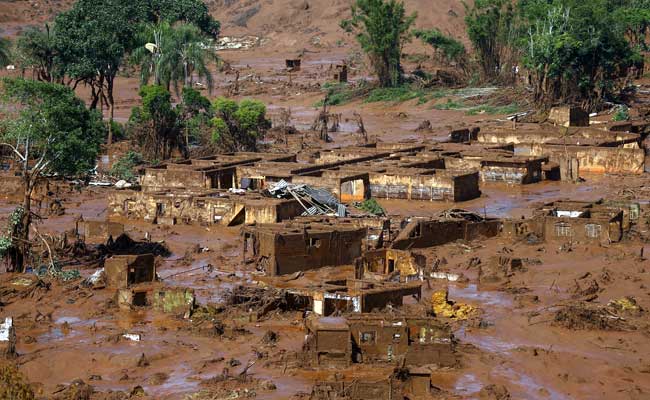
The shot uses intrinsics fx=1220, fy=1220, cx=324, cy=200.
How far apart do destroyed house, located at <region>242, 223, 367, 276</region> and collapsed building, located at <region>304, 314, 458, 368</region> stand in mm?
5957

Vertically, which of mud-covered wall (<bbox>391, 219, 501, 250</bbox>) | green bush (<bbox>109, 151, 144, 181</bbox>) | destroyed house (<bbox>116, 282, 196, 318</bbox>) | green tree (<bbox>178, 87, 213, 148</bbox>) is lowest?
destroyed house (<bbox>116, 282, 196, 318</bbox>)

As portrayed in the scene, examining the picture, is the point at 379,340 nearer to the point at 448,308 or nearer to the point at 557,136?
the point at 448,308

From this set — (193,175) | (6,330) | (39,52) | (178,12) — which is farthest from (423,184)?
(178,12)

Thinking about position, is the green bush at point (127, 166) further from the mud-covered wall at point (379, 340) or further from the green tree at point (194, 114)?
the mud-covered wall at point (379, 340)

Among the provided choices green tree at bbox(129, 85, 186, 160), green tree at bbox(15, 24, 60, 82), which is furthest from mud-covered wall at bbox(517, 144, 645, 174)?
green tree at bbox(15, 24, 60, 82)

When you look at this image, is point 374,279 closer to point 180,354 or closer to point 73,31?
point 180,354

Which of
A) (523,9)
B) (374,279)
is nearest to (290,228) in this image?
(374,279)

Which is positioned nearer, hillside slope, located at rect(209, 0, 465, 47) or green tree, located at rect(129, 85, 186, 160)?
green tree, located at rect(129, 85, 186, 160)

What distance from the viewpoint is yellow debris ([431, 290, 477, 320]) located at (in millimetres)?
21641

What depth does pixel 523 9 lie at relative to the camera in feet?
209

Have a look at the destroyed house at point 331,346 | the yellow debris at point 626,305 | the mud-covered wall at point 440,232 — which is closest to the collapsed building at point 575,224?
the mud-covered wall at point 440,232

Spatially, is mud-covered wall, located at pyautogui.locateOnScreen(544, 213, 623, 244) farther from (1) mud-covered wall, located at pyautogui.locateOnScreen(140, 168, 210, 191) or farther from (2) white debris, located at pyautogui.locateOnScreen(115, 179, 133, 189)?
(2) white debris, located at pyautogui.locateOnScreen(115, 179, 133, 189)

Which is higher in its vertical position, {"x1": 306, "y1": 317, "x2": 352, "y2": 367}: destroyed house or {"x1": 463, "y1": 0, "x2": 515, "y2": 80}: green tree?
{"x1": 463, "y1": 0, "x2": 515, "y2": 80}: green tree

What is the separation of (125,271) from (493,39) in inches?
1695
